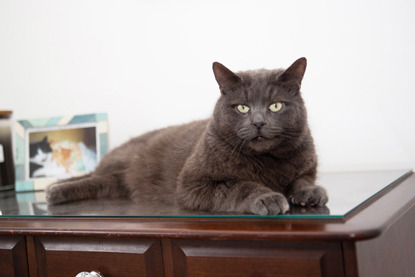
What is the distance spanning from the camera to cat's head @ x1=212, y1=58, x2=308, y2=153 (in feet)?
3.22

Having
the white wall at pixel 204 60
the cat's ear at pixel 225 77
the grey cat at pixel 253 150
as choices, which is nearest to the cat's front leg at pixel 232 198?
the grey cat at pixel 253 150

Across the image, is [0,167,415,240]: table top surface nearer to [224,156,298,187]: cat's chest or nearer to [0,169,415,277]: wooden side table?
[0,169,415,277]: wooden side table

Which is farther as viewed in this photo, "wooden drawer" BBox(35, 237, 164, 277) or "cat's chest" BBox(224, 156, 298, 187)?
"cat's chest" BBox(224, 156, 298, 187)

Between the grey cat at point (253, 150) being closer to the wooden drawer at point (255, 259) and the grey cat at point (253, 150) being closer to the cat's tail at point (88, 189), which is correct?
the wooden drawer at point (255, 259)

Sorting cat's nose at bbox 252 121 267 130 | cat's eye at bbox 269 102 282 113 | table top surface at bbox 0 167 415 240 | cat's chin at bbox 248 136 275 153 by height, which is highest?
cat's eye at bbox 269 102 282 113

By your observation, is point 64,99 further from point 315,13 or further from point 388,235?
point 388,235

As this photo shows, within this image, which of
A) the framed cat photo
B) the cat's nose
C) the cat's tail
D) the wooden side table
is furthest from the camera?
the framed cat photo

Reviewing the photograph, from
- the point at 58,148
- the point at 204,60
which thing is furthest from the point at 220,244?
the point at 58,148

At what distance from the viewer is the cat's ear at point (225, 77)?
41.2 inches

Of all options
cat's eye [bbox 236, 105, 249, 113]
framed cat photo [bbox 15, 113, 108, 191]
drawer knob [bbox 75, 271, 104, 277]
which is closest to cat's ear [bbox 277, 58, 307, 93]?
cat's eye [bbox 236, 105, 249, 113]

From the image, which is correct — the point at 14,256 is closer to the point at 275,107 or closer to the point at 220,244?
the point at 220,244

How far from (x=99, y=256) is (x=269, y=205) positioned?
40 centimetres

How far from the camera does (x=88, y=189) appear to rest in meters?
1.39

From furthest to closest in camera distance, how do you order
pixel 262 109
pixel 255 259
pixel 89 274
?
pixel 262 109 < pixel 89 274 < pixel 255 259
